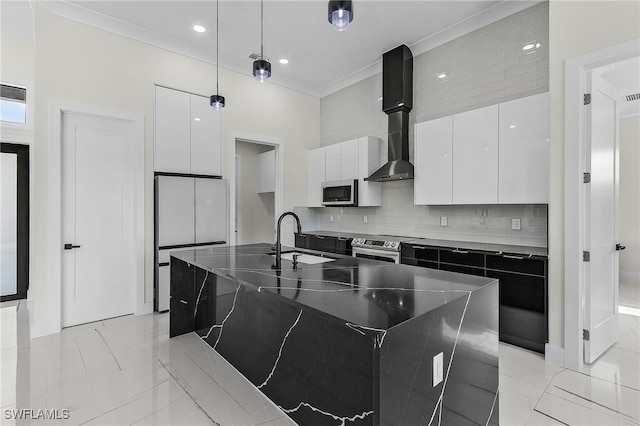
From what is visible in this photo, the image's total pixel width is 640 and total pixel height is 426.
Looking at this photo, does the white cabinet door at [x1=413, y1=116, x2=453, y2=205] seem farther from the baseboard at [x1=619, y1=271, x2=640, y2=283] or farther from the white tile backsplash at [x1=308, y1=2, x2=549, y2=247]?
the baseboard at [x1=619, y1=271, x2=640, y2=283]

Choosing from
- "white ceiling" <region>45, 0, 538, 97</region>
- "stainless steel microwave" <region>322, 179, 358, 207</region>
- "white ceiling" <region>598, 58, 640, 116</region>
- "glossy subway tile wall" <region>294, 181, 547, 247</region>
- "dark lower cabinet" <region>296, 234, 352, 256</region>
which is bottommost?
"dark lower cabinet" <region>296, 234, 352, 256</region>

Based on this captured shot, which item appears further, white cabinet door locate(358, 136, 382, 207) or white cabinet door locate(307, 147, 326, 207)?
white cabinet door locate(307, 147, 326, 207)

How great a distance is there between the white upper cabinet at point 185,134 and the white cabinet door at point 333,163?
1.73 meters

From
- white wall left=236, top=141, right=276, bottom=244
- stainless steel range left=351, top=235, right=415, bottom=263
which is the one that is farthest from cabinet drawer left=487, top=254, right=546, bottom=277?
white wall left=236, top=141, right=276, bottom=244

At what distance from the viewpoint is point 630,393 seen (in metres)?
2.23

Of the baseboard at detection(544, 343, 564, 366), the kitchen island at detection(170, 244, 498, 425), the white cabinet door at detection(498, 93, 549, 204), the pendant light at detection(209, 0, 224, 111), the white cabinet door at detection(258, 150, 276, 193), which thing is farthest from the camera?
the white cabinet door at detection(258, 150, 276, 193)

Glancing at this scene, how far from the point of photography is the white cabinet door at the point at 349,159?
4820mm

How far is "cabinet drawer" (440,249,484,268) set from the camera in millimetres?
3127

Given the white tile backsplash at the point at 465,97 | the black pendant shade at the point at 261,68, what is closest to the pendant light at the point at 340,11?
the black pendant shade at the point at 261,68

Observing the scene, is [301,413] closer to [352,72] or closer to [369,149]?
[369,149]

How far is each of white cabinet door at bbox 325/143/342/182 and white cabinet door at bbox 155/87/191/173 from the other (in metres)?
2.14

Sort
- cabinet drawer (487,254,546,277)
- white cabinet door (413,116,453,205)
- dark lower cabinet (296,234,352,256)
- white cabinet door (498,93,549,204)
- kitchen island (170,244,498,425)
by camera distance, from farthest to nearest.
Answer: dark lower cabinet (296,234,352,256) < white cabinet door (413,116,453,205) < white cabinet door (498,93,549,204) < cabinet drawer (487,254,546,277) < kitchen island (170,244,498,425)

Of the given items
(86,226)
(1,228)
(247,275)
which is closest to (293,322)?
(247,275)

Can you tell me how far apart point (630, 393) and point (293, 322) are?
242 centimetres
